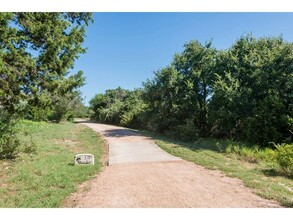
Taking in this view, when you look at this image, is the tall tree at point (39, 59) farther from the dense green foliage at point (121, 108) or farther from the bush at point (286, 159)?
the dense green foliage at point (121, 108)

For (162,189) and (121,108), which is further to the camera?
(121,108)

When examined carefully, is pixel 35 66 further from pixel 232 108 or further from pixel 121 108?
pixel 121 108

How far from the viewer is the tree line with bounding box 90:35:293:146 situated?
1408cm

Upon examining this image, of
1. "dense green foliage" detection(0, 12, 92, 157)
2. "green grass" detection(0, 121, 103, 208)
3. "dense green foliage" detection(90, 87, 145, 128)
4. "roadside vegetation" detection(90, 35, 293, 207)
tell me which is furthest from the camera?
"dense green foliage" detection(90, 87, 145, 128)

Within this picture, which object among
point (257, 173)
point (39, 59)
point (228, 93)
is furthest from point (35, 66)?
point (228, 93)

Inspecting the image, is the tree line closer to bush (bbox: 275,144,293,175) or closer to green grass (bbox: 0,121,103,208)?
bush (bbox: 275,144,293,175)

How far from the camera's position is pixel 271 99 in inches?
551

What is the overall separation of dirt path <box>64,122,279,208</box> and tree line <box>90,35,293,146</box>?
719 cm

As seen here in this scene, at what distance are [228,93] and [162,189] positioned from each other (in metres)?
10.5

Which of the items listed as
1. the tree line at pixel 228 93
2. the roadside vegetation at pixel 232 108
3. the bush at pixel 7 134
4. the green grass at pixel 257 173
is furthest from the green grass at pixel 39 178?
the tree line at pixel 228 93

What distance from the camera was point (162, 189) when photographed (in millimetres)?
5957

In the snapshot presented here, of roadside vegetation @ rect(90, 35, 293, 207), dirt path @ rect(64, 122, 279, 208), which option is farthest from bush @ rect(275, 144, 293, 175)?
dirt path @ rect(64, 122, 279, 208)

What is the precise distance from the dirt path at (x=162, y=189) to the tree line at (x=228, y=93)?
7.19 m
